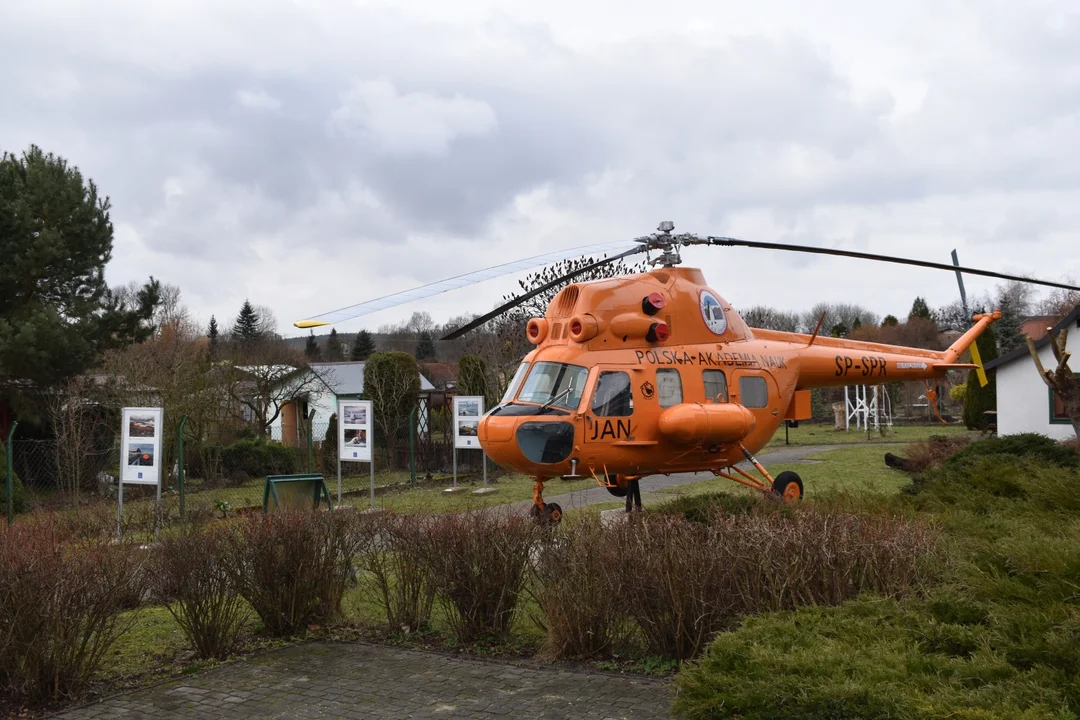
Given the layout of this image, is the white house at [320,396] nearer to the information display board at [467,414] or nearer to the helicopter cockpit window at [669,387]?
the information display board at [467,414]

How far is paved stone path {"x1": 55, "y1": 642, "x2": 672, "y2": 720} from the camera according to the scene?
5.66 meters

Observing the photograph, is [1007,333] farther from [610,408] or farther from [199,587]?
[199,587]

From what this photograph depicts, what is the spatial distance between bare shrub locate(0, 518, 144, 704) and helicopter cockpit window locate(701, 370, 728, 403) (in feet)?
27.4

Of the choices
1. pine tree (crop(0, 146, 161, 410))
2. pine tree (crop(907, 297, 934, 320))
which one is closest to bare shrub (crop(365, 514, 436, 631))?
pine tree (crop(0, 146, 161, 410))

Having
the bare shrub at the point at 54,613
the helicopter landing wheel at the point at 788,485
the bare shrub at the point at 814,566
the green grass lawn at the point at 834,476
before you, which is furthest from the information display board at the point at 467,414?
the bare shrub at the point at 814,566

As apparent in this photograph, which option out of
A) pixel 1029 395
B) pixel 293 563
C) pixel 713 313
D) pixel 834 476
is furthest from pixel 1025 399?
pixel 293 563

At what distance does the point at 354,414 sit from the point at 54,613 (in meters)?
12.8

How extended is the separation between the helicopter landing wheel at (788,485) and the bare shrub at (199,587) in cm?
812

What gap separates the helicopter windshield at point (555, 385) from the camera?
39.2 ft

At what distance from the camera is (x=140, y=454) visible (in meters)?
13.9

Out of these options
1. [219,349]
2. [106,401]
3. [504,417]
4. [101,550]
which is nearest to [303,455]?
[106,401]

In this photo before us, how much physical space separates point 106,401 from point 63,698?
19.0 m

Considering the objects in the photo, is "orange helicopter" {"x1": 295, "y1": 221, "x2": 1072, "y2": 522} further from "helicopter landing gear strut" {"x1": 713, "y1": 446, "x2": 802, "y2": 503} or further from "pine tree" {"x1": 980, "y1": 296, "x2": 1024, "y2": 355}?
"pine tree" {"x1": 980, "y1": 296, "x2": 1024, "y2": 355}

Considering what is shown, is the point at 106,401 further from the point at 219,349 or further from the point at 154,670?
the point at 219,349
